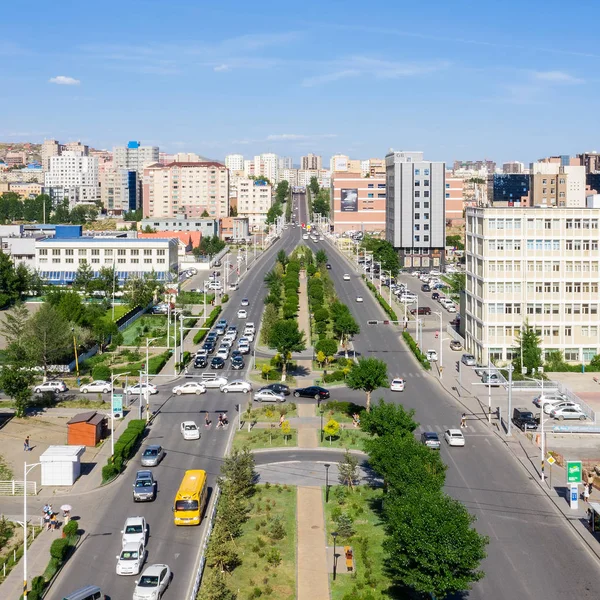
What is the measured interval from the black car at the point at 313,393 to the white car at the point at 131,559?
25.2m

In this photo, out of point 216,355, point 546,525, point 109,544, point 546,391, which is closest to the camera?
point 109,544

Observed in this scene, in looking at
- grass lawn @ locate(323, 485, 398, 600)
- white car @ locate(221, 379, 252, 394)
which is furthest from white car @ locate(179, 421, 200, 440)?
white car @ locate(221, 379, 252, 394)

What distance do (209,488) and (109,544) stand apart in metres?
6.70

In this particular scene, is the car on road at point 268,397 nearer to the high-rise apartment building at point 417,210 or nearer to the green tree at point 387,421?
the green tree at point 387,421

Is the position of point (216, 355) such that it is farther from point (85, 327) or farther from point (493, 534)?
point (493, 534)

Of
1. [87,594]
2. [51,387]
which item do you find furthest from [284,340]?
[87,594]

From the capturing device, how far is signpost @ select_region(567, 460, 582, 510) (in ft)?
111

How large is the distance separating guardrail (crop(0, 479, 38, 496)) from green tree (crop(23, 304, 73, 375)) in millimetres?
20563

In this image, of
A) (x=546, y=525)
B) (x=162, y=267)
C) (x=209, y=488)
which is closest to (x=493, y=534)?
(x=546, y=525)

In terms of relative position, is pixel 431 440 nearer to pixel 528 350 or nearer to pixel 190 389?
pixel 190 389

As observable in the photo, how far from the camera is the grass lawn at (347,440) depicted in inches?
1666

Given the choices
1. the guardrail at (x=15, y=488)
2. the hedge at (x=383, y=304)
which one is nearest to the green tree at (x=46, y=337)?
the guardrail at (x=15, y=488)

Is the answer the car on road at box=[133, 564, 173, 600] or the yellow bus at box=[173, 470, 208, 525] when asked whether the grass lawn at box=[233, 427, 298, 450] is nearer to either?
the yellow bus at box=[173, 470, 208, 525]

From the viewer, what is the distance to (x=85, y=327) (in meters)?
67.1
